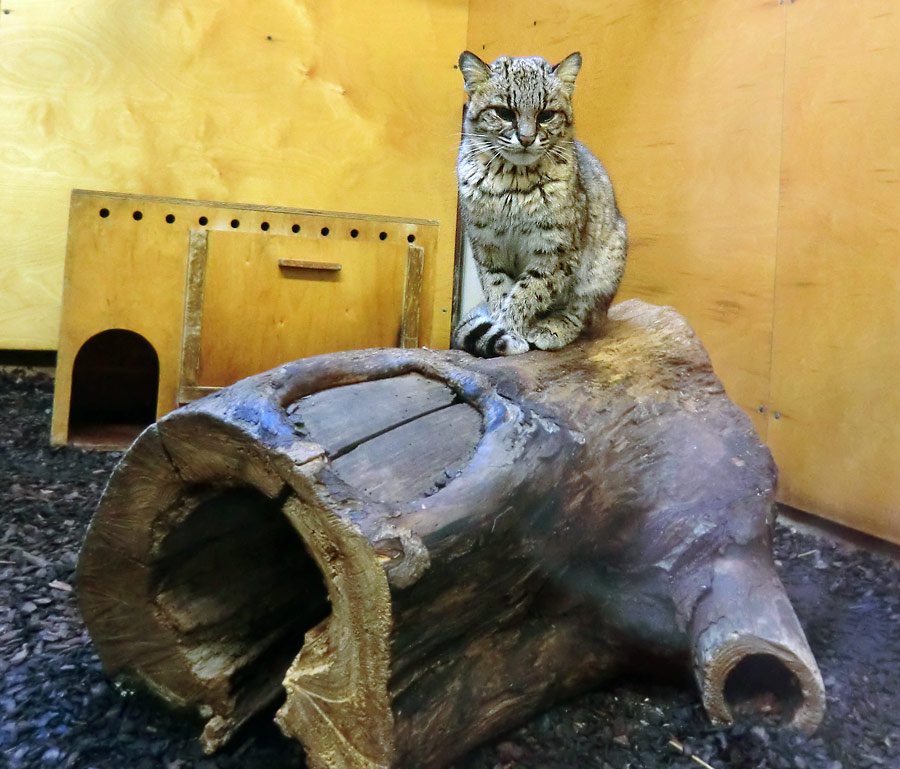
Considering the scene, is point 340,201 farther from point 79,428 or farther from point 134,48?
point 79,428

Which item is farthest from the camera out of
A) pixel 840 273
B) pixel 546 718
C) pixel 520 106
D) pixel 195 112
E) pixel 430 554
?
pixel 195 112

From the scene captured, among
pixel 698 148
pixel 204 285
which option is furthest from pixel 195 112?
pixel 698 148

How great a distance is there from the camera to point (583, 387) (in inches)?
72.4

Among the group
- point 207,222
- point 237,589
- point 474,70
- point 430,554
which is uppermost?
point 474,70

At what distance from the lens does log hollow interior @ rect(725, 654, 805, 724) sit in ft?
5.21

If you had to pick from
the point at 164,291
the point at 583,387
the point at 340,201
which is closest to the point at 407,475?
the point at 583,387

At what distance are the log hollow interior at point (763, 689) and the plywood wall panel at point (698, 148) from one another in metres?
1.47

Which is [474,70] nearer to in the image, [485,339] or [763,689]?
[485,339]

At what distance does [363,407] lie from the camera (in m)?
1.47

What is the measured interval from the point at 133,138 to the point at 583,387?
3.28m

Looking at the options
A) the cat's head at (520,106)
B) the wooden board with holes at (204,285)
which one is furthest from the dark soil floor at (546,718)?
the cat's head at (520,106)

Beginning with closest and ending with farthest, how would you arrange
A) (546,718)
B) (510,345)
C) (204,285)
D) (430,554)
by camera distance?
(430,554)
(546,718)
(510,345)
(204,285)

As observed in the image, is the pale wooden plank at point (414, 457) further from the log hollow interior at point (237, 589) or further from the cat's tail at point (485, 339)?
the cat's tail at point (485, 339)

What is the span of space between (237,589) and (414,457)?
1.83 feet
